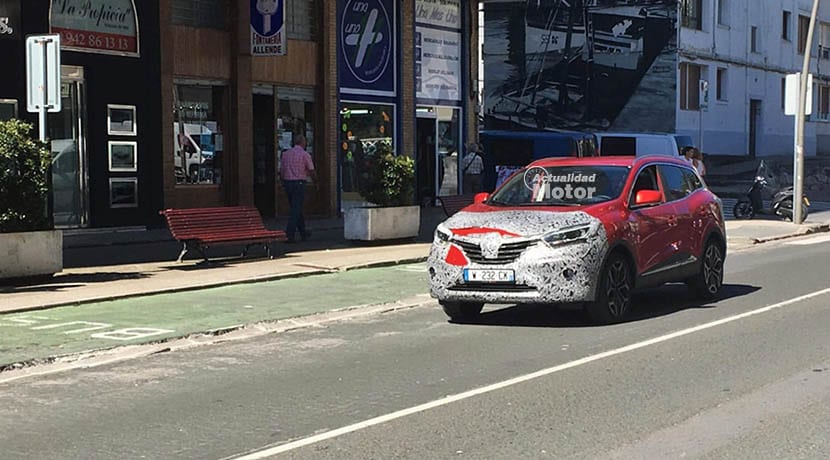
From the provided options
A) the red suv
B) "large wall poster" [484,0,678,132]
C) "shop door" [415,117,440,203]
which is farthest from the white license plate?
"large wall poster" [484,0,678,132]

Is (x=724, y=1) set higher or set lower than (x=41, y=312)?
higher

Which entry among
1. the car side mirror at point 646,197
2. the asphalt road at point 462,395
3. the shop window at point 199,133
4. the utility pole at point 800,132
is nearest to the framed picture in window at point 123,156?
the shop window at point 199,133

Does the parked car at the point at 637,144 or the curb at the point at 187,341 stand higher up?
the parked car at the point at 637,144

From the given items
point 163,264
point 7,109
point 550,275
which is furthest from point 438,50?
point 550,275

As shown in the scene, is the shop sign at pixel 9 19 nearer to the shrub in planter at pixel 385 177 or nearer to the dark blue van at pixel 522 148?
the shrub in planter at pixel 385 177

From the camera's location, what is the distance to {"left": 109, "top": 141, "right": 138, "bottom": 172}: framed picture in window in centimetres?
1908

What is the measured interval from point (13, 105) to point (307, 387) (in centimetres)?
1169

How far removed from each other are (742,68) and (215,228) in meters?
36.2

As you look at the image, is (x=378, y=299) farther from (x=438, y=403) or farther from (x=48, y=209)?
(x=438, y=403)

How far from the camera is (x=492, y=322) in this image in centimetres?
1105

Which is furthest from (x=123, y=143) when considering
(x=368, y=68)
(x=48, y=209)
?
(x=368, y=68)

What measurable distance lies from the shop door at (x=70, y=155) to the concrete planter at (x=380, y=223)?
468 centimetres

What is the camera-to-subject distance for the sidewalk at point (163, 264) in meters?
12.8

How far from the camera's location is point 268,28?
2081 centimetres
